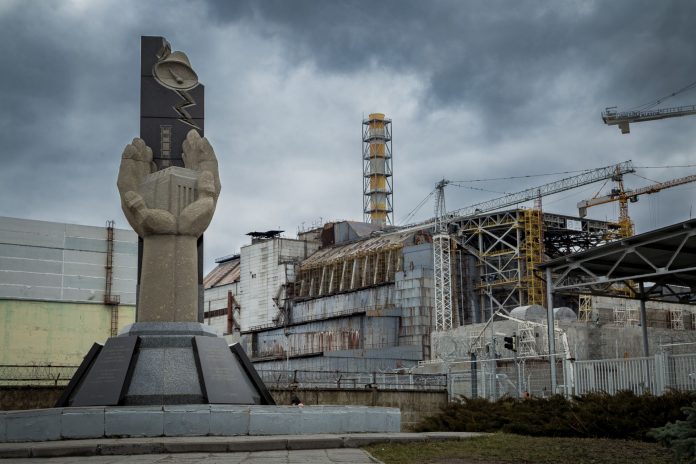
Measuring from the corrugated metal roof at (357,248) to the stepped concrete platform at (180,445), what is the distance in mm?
60625

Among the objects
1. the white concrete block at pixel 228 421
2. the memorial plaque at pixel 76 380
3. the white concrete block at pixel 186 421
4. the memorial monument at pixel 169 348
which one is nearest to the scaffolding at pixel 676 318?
the memorial monument at pixel 169 348

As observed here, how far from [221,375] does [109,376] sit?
2149 mm

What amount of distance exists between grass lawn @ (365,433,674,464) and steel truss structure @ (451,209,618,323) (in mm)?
51581

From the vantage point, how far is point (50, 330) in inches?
2216

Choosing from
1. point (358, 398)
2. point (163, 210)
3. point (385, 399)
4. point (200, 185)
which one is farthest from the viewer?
point (385, 399)

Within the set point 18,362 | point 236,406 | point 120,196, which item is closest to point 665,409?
point 236,406

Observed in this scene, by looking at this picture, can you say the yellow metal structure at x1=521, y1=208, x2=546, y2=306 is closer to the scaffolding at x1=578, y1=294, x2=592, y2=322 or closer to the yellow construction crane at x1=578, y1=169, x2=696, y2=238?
the scaffolding at x1=578, y1=294, x2=592, y2=322

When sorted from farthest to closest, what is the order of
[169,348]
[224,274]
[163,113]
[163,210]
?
[224,274], [163,113], [163,210], [169,348]

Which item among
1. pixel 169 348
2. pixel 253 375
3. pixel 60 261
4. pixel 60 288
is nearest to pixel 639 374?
pixel 253 375

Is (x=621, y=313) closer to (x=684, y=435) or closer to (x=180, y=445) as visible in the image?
(x=180, y=445)

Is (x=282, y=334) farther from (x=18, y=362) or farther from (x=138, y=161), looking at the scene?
(x=138, y=161)

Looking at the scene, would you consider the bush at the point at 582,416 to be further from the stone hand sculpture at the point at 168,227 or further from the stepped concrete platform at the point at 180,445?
the stone hand sculpture at the point at 168,227

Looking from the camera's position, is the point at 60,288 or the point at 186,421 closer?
the point at 186,421

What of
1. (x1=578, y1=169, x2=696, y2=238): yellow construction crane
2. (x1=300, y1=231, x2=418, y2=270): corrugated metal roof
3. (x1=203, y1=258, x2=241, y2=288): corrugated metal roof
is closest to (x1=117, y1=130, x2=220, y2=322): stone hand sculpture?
(x1=300, y1=231, x2=418, y2=270): corrugated metal roof
